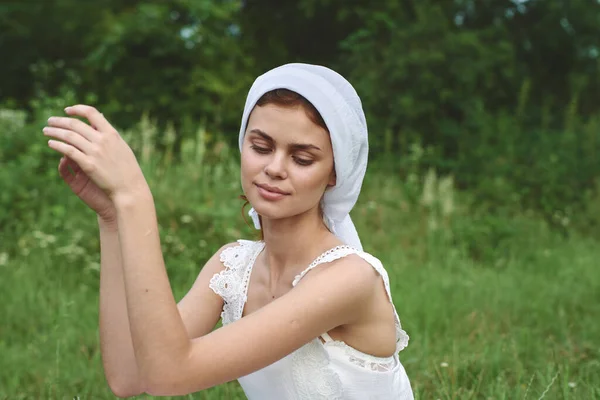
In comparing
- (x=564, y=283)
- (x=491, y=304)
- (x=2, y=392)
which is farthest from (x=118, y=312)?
(x=564, y=283)

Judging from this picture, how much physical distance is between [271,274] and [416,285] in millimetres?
2566

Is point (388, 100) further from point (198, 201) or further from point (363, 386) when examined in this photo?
point (363, 386)

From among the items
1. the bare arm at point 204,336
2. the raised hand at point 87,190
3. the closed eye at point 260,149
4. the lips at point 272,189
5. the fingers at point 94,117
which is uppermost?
the fingers at point 94,117

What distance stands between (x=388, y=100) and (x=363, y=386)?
22.5ft

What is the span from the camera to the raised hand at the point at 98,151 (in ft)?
5.32

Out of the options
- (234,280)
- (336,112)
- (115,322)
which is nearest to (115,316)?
(115,322)

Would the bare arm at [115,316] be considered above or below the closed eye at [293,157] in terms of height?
below

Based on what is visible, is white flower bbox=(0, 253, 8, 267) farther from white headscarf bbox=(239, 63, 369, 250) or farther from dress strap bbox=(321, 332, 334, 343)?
dress strap bbox=(321, 332, 334, 343)

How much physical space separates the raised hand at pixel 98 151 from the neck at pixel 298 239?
49 cm

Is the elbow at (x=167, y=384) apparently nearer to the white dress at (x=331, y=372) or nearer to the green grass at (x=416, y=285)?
the white dress at (x=331, y=372)

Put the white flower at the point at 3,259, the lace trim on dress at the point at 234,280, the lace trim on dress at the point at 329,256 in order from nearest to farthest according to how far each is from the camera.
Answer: the lace trim on dress at the point at 329,256 < the lace trim on dress at the point at 234,280 < the white flower at the point at 3,259

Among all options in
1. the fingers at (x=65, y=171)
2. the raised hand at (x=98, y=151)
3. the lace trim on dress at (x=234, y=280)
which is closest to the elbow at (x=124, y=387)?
the lace trim on dress at (x=234, y=280)

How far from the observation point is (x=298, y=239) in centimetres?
207

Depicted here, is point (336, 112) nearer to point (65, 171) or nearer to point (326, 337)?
point (326, 337)
